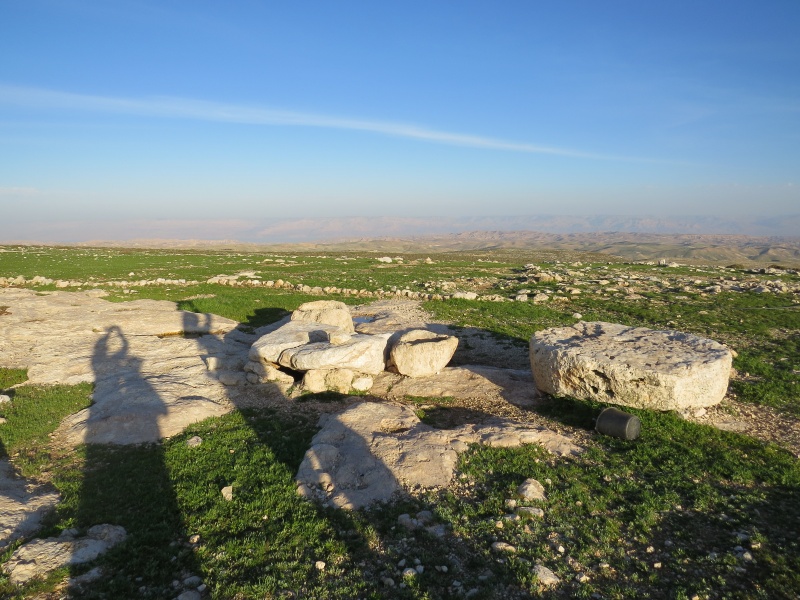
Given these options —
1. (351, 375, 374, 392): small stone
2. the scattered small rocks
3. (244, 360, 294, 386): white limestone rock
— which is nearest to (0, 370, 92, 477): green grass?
the scattered small rocks

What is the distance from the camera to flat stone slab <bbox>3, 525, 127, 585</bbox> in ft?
21.7

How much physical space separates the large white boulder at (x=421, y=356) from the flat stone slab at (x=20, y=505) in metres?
10.0

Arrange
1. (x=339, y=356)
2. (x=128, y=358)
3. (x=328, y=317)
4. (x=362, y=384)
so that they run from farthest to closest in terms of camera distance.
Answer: (x=328, y=317) → (x=128, y=358) → (x=362, y=384) → (x=339, y=356)

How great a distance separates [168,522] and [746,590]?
936 cm

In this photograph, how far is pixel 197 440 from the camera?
36.6ft

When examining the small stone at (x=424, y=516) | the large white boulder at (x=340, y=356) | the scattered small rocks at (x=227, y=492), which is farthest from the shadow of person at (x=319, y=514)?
the large white boulder at (x=340, y=356)

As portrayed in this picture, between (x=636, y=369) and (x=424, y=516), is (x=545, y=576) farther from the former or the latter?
(x=636, y=369)

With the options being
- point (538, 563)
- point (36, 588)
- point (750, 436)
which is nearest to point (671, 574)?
point (538, 563)

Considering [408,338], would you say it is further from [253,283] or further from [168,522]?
[253,283]

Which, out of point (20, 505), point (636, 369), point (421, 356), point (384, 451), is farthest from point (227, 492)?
point (636, 369)

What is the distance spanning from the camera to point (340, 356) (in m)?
14.9

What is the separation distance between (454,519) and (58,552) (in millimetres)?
6522

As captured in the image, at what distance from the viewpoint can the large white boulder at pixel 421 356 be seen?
15.7 meters

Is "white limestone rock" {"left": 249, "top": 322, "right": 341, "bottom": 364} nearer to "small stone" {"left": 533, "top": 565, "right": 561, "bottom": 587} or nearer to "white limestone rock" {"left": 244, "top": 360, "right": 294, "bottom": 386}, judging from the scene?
"white limestone rock" {"left": 244, "top": 360, "right": 294, "bottom": 386}
